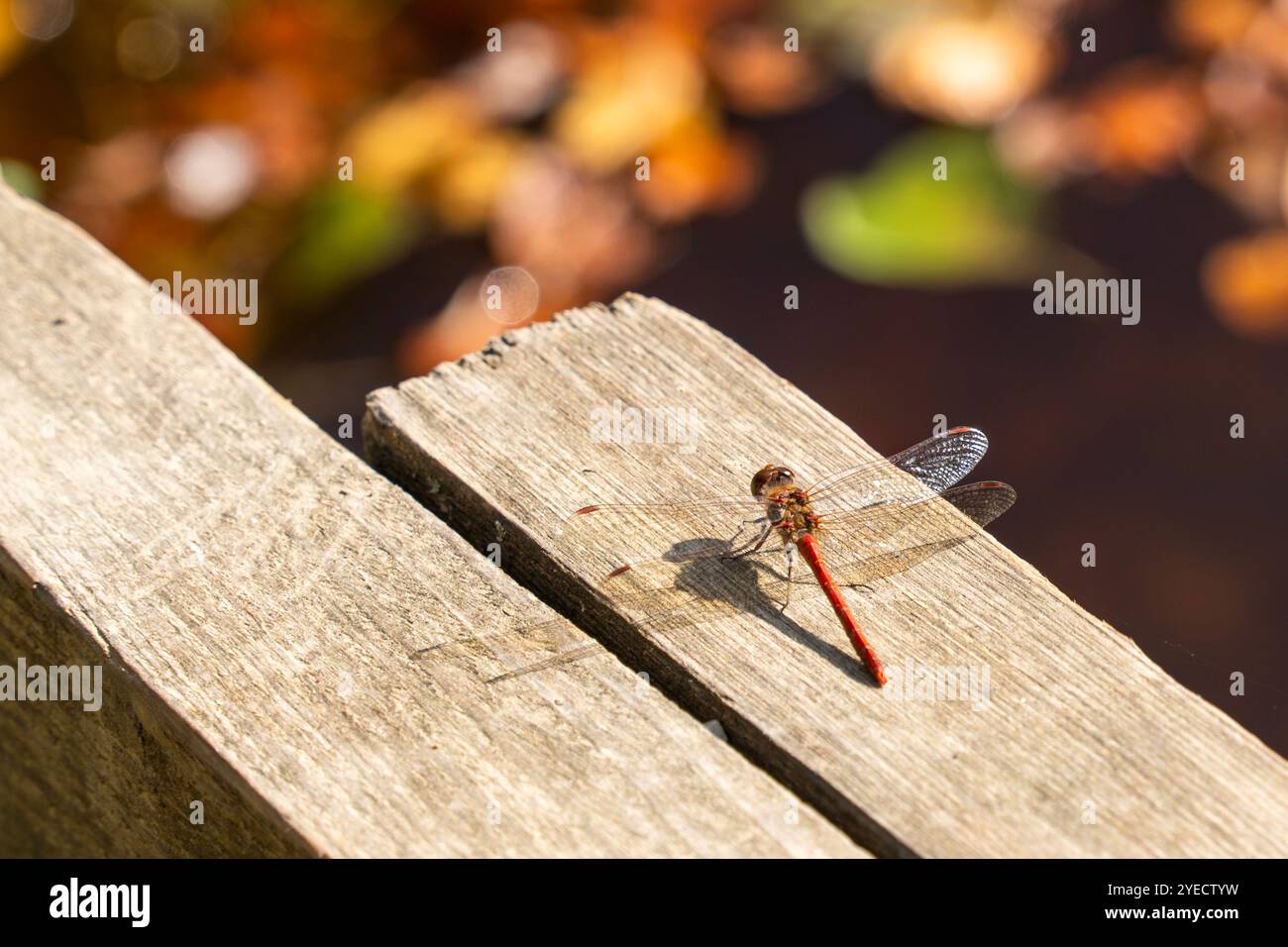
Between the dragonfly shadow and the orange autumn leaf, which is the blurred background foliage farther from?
the dragonfly shadow

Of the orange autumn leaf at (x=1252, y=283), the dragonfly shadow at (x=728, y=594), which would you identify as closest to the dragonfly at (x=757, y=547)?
the dragonfly shadow at (x=728, y=594)

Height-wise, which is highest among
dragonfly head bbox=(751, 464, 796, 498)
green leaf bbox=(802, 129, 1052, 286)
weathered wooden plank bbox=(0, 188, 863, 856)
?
green leaf bbox=(802, 129, 1052, 286)

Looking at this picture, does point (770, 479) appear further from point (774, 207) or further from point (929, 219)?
point (774, 207)

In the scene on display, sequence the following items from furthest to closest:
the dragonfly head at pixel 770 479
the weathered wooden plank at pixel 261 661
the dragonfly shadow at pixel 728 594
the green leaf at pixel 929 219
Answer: the green leaf at pixel 929 219 → the dragonfly head at pixel 770 479 → the dragonfly shadow at pixel 728 594 → the weathered wooden plank at pixel 261 661

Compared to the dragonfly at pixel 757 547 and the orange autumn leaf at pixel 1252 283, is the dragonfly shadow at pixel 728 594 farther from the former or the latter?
the orange autumn leaf at pixel 1252 283

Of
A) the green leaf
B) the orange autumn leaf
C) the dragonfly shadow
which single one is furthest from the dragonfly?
the orange autumn leaf
